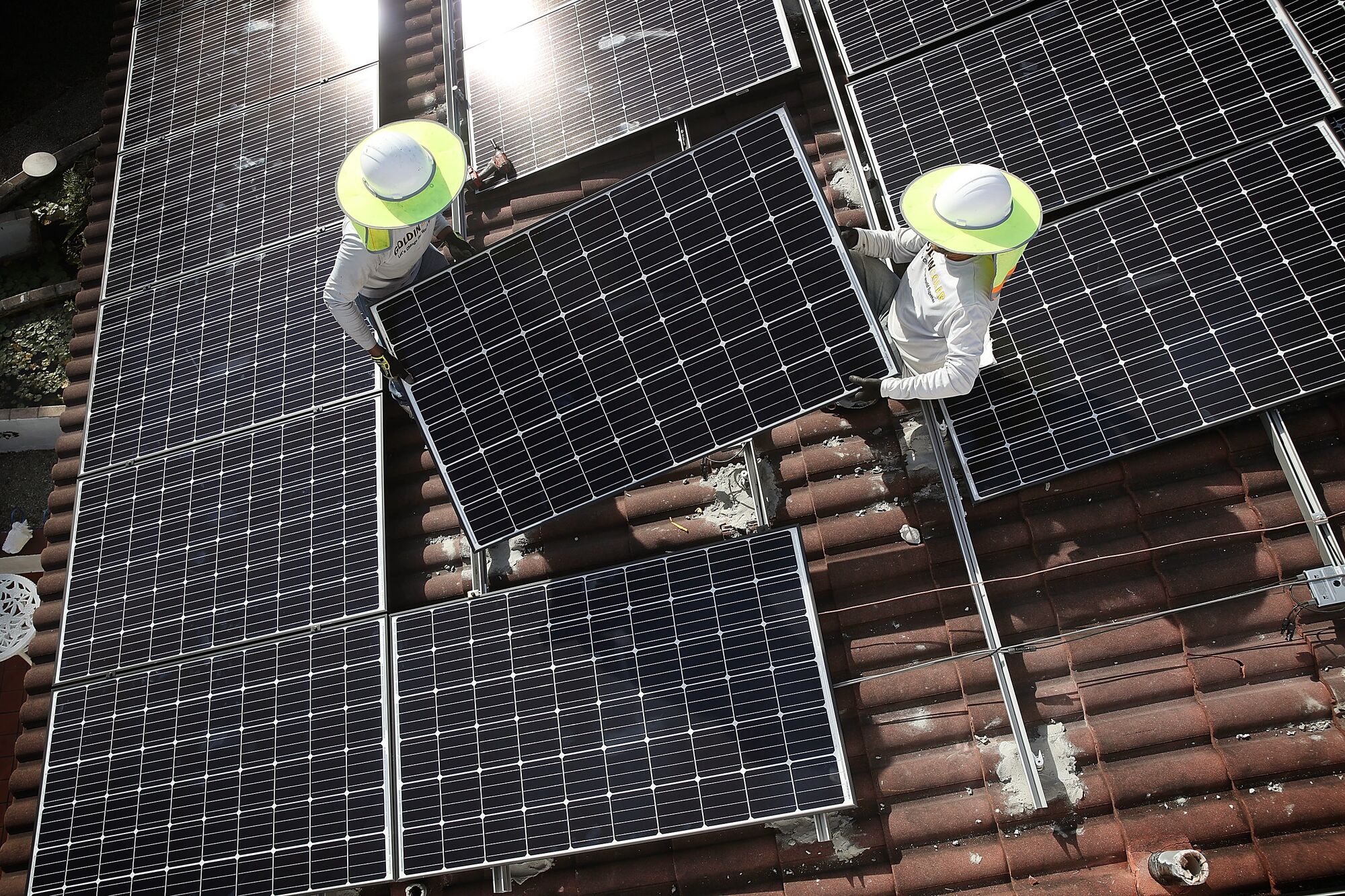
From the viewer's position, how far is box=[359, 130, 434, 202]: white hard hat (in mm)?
6180

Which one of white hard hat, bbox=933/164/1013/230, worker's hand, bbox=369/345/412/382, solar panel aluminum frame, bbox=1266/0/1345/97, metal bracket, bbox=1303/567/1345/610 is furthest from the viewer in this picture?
worker's hand, bbox=369/345/412/382

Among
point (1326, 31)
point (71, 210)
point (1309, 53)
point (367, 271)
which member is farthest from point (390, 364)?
point (71, 210)

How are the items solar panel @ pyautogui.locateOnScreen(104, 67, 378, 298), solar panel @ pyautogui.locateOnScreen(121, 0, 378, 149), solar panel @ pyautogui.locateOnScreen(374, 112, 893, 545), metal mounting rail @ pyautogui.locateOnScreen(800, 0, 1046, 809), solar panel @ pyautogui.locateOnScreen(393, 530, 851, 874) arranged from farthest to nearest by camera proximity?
solar panel @ pyautogui.locateOnScreen(121, 0, 378, 149) → solar panel @ pyautogui.locateOnScreen(104, 67, 378, 298) → solar panel @ pyautogui.locateOnScreen(374, 112, 893, 545) → solar panel @ pyautogui.locateOnScreen(393, 530, 851, 874) → metal mounting rail @ pyautogui.locateOnScreen(800, 0, 1046, 809)

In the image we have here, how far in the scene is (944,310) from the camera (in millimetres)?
5965

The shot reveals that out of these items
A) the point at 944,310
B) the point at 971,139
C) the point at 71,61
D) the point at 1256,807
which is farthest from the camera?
the point at 71,61

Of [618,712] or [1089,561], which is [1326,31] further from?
[618,712]

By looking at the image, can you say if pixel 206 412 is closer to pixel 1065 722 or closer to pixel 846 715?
pixel 846 715

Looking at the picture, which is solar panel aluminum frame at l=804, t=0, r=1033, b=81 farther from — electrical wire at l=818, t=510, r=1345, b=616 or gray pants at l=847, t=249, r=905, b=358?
electrical wire at l=818, t=510, r=1345, b=616

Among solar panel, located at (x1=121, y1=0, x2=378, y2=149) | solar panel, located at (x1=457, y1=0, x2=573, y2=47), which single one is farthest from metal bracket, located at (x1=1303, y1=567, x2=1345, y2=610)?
solar panel, located at (x1=121, y1=0, x2=378, y2=149)

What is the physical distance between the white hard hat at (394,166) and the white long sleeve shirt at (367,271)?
1.19ft

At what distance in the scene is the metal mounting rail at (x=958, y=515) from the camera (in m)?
5.81

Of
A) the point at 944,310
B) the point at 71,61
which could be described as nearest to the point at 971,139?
the point at 944,310

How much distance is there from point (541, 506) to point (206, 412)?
4323 millimetres

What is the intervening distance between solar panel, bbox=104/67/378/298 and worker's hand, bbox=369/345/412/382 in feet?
9.08
